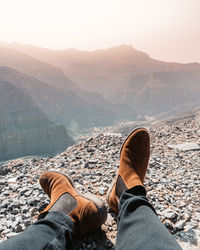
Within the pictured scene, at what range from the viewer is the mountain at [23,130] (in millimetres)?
75750

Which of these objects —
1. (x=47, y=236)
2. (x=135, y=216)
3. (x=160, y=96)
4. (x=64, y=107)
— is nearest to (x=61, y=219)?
(x=47, y=236)

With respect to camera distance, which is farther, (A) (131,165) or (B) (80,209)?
(A) (131,165)

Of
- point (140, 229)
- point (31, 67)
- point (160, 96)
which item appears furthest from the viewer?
point (160, 96)

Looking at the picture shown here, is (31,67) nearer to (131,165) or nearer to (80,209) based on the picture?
(131,165)

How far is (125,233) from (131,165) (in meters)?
1.26

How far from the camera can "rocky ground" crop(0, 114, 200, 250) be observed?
7.09 feet

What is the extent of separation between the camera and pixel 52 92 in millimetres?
137875

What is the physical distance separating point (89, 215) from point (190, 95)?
690 ft

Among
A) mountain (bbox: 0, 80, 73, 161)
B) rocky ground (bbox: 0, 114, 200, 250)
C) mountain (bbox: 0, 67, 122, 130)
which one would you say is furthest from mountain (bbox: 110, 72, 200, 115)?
rocky ground (bbox: 0, 114, 200, 250)

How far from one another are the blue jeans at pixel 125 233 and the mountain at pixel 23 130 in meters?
79.7

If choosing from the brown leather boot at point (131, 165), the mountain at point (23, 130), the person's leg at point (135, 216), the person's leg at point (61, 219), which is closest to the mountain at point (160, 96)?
the mountain at point (23, 130)

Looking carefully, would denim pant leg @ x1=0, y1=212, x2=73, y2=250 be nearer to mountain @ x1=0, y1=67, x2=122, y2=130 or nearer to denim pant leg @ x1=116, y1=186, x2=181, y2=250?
denim pant leg @ x1=116, y1=186, x2=181, y2=250

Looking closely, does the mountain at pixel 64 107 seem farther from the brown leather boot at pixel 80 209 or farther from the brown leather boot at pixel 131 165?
the brown leather boot at pixel 80 209

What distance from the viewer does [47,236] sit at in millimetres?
1489
